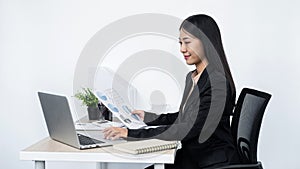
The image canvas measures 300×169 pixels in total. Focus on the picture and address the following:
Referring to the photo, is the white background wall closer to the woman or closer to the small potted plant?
the small potted plant

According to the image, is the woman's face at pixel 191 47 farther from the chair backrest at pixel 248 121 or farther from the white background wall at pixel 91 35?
the white background wall at pixel 91 35

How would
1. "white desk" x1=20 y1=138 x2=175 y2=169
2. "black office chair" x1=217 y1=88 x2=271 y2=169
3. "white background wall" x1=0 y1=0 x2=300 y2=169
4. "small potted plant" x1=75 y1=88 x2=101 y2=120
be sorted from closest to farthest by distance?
"white desk" x1=20 y1=138 x2=175 y2=169 → "black office chair" x1=217 y1=88 x2=271 y2=169 → "small potted plant" x1=75 y1=88 x2=101 y2=120 → "white background wall" x1=0 y1=0 x2=300 y2=169

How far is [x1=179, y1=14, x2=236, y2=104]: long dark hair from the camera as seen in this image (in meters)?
1.84

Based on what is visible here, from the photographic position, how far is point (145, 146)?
1617 mm

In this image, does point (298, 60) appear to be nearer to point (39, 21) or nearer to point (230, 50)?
point (230, 50)

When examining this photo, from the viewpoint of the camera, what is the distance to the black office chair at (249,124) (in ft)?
Answer: 6.02

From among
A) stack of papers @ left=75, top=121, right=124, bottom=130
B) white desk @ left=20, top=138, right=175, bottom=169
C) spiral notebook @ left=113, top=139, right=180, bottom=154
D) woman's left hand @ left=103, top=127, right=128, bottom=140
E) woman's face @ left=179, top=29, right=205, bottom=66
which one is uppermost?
woman's face @ left=179, top=29, right=205, bottom=66

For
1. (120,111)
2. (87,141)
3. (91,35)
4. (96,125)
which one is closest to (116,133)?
(87,141)

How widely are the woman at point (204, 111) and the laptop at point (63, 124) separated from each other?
0.08 m

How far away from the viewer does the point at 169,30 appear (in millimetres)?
2848

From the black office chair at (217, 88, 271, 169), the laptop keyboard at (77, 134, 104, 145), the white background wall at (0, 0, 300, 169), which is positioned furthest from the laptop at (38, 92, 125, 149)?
the white background wall at (0, 0, 300, 169)

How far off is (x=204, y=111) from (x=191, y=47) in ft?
0.97

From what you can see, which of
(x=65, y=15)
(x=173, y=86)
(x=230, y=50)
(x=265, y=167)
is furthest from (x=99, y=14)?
(x=265, y=167)

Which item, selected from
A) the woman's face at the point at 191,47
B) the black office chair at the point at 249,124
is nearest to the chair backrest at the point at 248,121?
the black office chair at the point at 249,124
